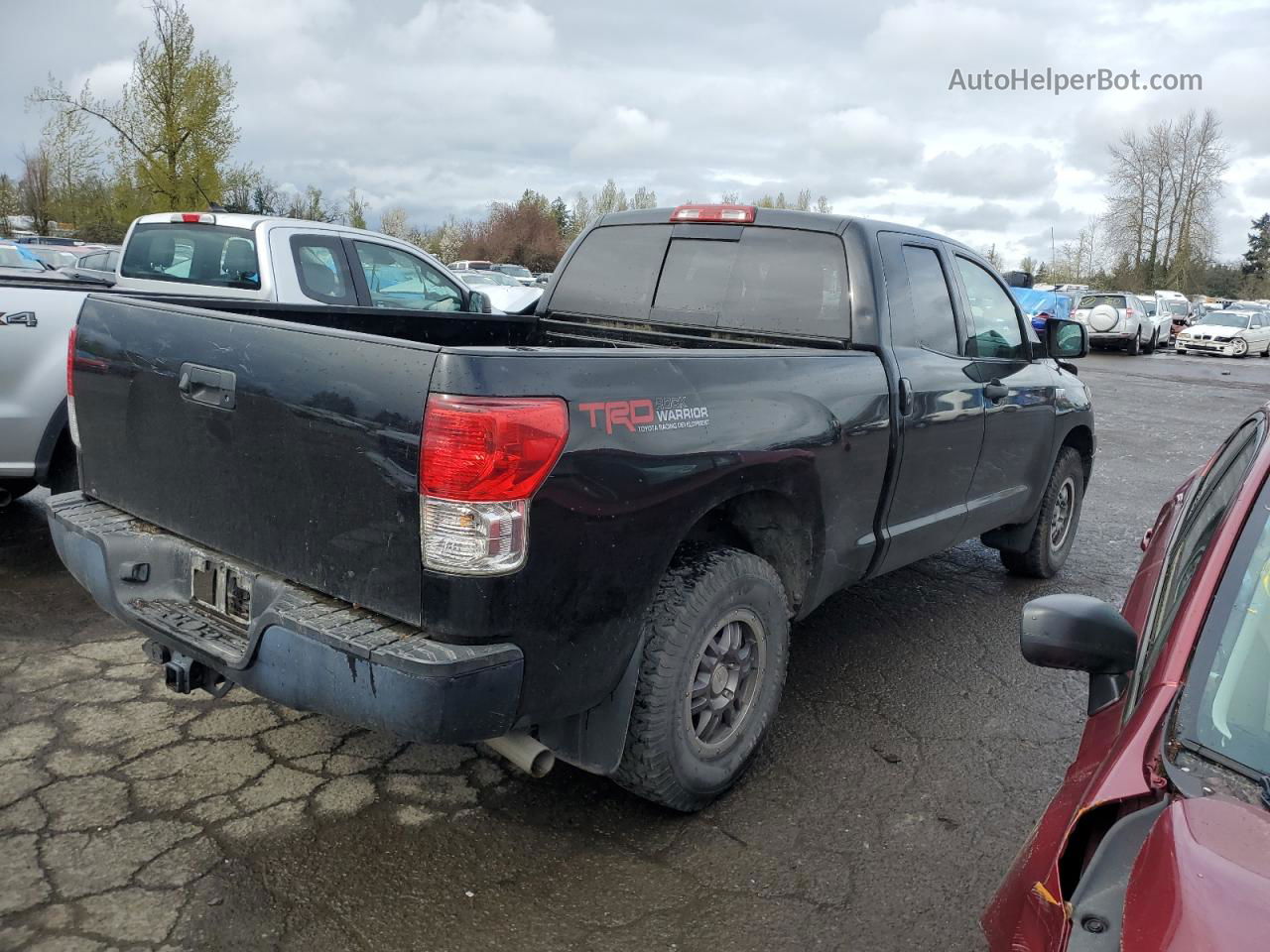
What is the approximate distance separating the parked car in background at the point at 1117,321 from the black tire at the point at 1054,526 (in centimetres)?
2461

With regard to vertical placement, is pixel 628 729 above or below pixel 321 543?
below

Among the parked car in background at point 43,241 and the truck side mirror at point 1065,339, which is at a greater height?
the parked car in background at point 43,241

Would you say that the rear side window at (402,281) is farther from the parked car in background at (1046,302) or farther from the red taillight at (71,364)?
the parked car in background at (1046,302)

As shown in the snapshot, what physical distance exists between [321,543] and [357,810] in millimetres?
1008

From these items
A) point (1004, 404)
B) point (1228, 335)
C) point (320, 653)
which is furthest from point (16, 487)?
point (1228, 335)

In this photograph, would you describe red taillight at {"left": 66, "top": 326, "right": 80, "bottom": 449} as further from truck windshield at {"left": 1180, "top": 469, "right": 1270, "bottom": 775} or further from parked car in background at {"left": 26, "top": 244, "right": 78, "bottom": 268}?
parked car in background at {"left": 26, "top": 244, "right": 78, "bottom": 268}

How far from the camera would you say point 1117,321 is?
95.7 feet

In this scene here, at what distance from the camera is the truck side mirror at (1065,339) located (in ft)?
17.9

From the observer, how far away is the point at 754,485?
3182mm

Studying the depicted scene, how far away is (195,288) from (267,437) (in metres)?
5.04

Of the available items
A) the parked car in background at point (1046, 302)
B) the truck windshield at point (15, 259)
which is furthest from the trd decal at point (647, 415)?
the parked car in background at point (1046, 302)

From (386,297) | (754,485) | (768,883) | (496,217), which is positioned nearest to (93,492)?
(754,485)

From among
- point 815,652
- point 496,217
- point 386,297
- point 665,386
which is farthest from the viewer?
point 496,217

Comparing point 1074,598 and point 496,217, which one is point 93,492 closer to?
point 1074,598
